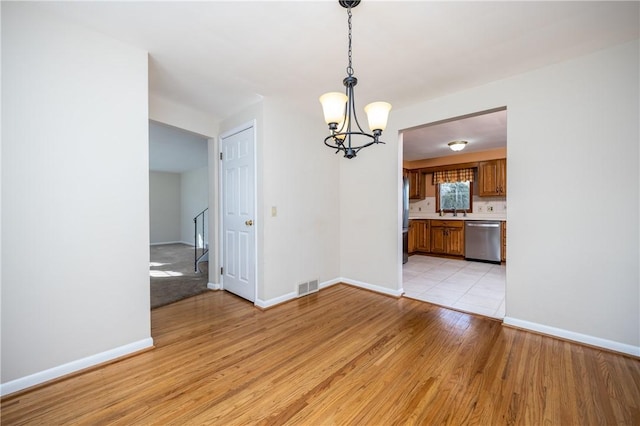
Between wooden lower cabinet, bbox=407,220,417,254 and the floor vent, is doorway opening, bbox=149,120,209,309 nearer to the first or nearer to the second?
the floor vent

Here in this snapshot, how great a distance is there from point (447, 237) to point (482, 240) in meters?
0.76

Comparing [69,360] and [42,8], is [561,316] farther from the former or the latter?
[42,8]

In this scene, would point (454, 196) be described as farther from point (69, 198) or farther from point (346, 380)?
point (69, 198)

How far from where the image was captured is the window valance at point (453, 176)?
629 cm

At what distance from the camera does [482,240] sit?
5.70 metres

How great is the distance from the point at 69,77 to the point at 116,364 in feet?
7.15

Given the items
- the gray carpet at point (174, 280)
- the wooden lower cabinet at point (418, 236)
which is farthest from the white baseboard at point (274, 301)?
the wooden lower cabinet at point (418, 236)

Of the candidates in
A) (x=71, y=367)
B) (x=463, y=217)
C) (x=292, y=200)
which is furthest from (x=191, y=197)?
(x=463, y=217)

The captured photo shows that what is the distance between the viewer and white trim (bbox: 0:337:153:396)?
1.70m

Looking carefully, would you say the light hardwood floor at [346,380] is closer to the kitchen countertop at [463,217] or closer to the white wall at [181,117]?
the white wall at [181,117]

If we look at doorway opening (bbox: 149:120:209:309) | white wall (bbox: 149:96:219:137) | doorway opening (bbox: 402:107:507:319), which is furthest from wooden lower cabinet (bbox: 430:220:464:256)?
white wall (bbox: 149:96:219:137)

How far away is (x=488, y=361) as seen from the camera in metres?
2.06

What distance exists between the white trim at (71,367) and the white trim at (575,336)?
3.48 m

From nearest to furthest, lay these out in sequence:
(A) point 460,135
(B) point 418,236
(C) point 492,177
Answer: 1. (A) point 460,135
2. (C) point 492,177
3. (B) point 418,236
